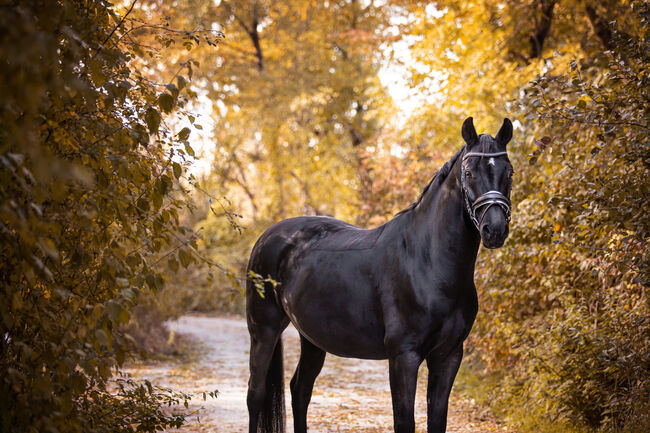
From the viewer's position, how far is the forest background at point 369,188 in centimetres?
231

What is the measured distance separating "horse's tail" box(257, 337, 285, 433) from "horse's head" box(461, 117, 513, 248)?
221cm

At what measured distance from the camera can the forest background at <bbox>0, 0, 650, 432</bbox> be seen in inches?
91.0

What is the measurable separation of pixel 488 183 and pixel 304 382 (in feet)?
7.63

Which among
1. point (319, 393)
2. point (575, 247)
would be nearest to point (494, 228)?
point (575, 247)

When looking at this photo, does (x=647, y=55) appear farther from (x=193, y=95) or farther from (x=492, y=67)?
(x=492, y=67)

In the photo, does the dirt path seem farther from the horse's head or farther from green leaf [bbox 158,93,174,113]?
the horse's head

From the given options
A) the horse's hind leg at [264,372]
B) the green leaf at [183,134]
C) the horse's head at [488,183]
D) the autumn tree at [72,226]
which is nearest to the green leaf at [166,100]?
the autumn tree at [72,226]

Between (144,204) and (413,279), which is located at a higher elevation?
(144,204)

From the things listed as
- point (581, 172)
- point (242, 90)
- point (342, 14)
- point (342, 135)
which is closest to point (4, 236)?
point (581, 172)

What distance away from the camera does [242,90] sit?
17672 mm

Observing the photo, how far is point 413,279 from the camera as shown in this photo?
343cm

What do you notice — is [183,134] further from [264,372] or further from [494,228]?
[264,372]

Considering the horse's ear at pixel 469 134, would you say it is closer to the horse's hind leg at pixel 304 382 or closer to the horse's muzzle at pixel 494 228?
the horse's muzzle at pixel 494 228

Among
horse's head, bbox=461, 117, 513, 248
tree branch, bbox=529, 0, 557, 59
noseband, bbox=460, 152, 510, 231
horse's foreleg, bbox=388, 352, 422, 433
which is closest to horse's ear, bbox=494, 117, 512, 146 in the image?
horse's head, bbox=461, 117, 513, 248
